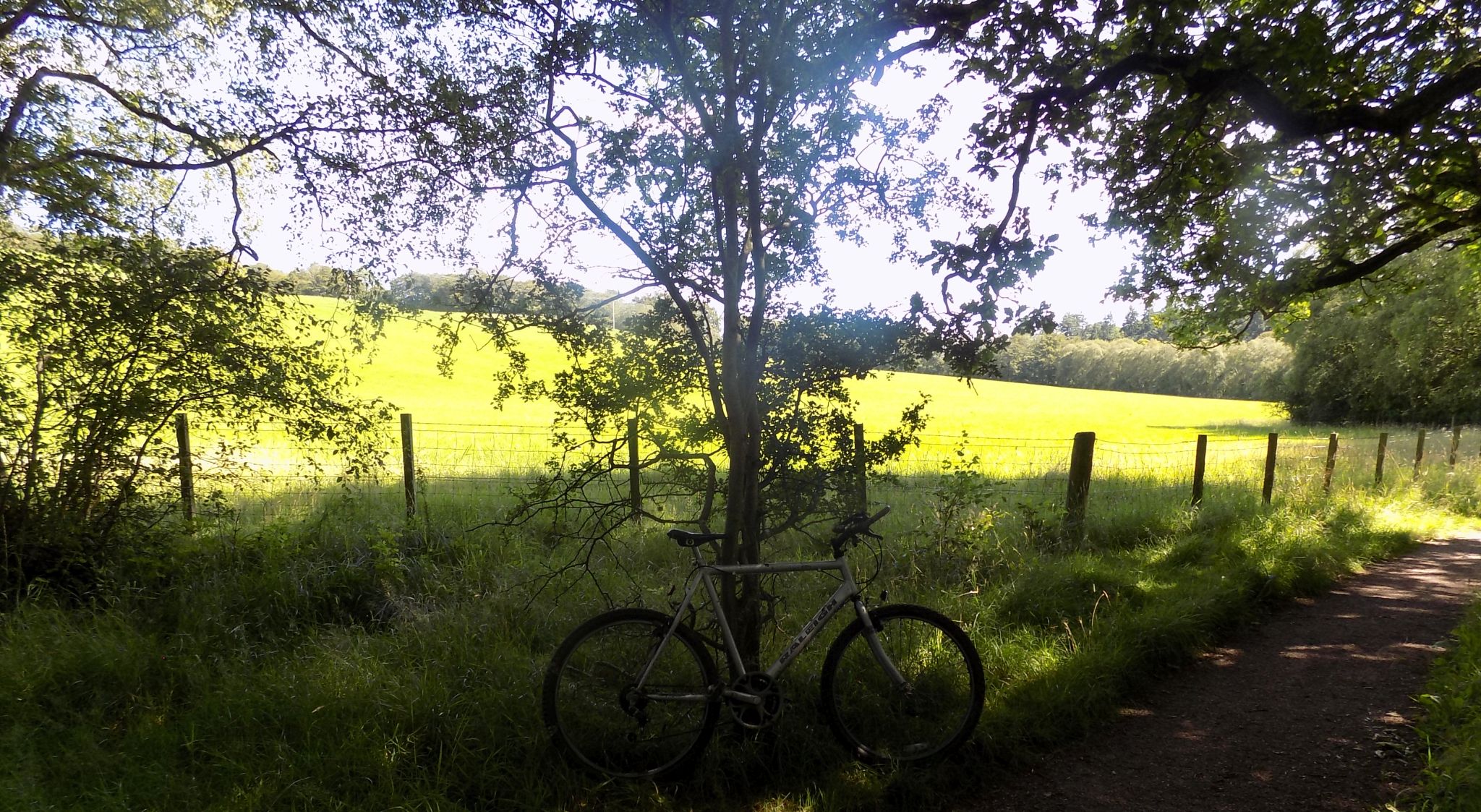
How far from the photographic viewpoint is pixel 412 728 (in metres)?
3.46

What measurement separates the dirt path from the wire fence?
2048 mm

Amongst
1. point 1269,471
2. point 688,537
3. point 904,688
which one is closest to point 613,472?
point 688,537

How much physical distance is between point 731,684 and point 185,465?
5.22 metres

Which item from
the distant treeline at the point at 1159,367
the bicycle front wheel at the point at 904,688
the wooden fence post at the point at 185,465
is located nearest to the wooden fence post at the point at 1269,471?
the bicycle front wheel at the point at 904,688

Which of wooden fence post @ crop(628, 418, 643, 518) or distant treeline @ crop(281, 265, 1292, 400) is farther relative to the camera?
distant treeline @ crop(281, 265, 1292, 400)

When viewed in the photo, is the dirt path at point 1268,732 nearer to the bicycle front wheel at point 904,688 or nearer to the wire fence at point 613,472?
the bicycle front wheel at point 904,688

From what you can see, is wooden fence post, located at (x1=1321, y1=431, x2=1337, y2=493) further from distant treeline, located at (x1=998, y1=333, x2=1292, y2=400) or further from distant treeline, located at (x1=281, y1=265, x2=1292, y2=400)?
distant treeline, located at (x1=998, y1=333, x2=1292, y2=400)

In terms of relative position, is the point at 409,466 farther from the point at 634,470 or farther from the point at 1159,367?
the point at 1159,367

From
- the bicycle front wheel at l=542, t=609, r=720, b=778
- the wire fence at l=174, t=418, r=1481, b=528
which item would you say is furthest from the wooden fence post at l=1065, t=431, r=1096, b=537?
the bicycle front wheel at l=542, t=609, r=720, b=778

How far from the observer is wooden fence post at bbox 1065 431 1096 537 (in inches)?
291

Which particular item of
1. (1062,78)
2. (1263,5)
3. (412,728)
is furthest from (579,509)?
(1263,5)

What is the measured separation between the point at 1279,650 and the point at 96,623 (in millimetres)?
8280

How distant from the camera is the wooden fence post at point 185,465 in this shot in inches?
231

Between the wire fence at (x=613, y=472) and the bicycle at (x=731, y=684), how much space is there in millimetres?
1075
